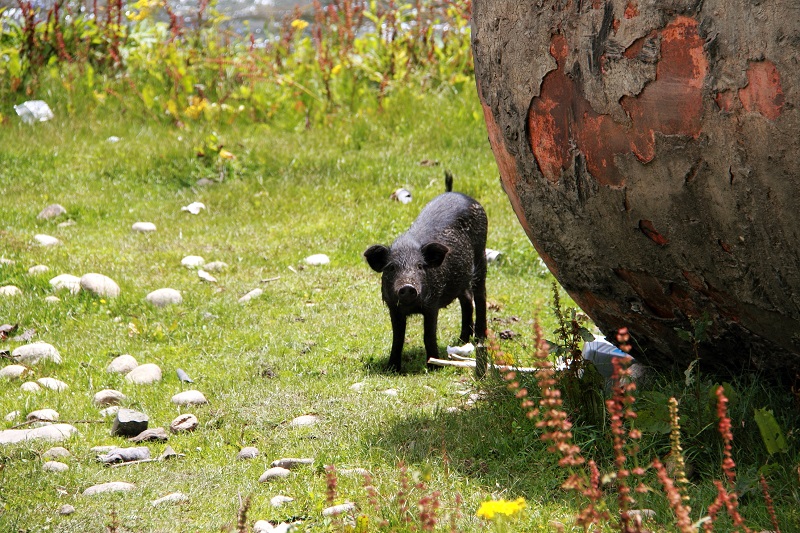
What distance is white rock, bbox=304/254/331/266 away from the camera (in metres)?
7.73

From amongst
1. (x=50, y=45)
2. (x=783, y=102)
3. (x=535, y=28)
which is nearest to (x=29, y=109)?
(x=50, y=45)

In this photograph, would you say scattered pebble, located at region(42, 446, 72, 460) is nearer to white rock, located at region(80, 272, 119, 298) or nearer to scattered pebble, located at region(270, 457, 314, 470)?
scattered pebble, located at region(270, 457, 314, 470)

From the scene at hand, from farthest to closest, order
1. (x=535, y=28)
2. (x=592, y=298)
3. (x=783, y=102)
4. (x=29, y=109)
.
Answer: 1. (x=29, y=109)
2. (x=592, y=298)
3. (x=535, y=28)
4. (x=783, y=102)

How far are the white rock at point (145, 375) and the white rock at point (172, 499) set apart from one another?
166 cm

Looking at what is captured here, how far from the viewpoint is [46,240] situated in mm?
8000

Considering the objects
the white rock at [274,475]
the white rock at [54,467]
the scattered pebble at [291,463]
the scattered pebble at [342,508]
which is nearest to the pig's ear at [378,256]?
the scattered pebble at [291,463]

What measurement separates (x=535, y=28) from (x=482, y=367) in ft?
6.12

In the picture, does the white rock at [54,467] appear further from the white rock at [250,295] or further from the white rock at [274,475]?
the white rock at [250,295]

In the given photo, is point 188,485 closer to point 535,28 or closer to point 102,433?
point 102,433

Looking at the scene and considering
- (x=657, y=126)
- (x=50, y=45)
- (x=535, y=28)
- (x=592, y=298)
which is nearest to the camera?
(x=657, y=126)

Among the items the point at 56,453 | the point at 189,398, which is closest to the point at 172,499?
the point at 56,453

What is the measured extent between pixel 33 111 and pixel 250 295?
505cm

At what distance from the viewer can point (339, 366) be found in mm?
5648

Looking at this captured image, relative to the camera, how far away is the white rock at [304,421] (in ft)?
15.5
